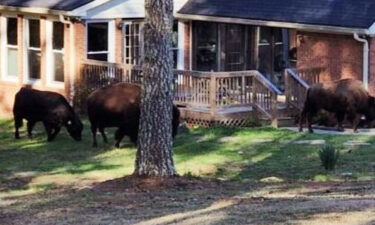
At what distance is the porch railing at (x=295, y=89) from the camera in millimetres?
24328

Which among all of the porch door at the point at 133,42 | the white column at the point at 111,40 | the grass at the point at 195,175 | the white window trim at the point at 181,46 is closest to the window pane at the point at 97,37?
the white column at the point at 111,40

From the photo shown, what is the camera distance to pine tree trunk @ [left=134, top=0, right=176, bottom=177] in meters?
12.9

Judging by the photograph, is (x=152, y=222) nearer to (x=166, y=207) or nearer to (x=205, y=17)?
(x=166, y=207)

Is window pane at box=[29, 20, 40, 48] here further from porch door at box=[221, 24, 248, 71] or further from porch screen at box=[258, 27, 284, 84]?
porch screen at box=[258, 27, 284, 84]

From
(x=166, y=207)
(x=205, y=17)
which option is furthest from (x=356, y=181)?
(x=205, y=17)

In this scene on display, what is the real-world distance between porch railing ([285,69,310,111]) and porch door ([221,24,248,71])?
16.0ft

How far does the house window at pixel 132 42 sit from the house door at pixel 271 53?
3.89 m

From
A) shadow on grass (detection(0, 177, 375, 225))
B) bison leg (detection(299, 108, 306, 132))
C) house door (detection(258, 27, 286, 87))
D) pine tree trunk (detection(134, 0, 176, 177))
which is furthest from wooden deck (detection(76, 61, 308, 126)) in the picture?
pine tree trunk (detection(134, 0, 176, 177))

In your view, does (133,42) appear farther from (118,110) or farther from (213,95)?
(118,110)

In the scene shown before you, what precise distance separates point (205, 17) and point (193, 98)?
4.40m

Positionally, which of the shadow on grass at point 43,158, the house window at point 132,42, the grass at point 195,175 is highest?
the house window at point 132,42

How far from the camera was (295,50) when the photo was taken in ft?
91.9

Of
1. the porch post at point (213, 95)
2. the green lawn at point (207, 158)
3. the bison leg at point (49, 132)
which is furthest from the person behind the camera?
the porch post at point (213, 95)

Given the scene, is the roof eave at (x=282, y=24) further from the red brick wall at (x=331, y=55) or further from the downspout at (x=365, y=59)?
the red brick wall at (x=331, y=55)
